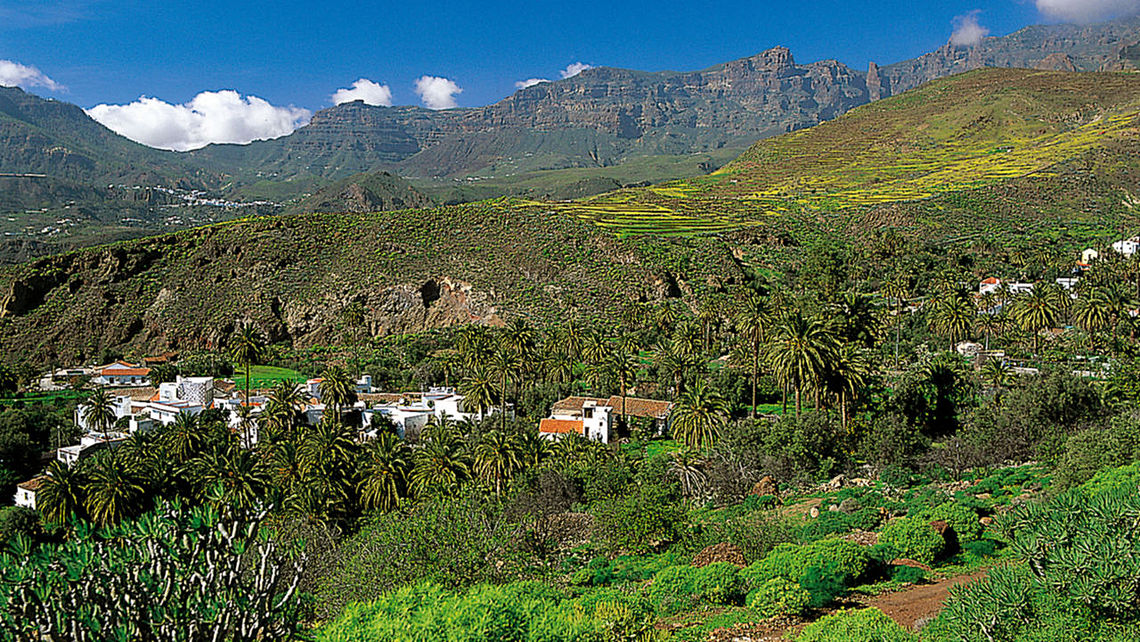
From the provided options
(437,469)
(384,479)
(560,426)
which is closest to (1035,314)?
(560,426)

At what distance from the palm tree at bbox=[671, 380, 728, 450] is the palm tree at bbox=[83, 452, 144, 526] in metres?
26.0

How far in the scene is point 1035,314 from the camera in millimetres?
51531

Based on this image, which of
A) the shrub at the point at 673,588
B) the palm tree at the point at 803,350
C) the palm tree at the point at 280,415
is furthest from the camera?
the palm tree at the point at 280,415

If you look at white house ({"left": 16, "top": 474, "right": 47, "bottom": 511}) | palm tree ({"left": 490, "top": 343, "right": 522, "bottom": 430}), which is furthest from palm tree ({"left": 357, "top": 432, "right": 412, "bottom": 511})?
white house ({"left": 16, "top": 474, "right": 47, "bottom": 511})

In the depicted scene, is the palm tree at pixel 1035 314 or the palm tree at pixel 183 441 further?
the palm tree at pixel 1035 314

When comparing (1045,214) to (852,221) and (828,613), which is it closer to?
(852,221)

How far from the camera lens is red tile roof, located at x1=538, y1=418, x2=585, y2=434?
45.3 meters

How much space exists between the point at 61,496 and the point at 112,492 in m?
3.14

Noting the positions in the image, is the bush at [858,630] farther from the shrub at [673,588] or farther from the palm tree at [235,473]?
the palm tree at [235,473]

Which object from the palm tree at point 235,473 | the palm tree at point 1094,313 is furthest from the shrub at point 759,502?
the palm tree at point 1094,313

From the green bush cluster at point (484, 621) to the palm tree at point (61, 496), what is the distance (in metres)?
29.5

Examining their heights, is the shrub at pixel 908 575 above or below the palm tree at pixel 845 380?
below

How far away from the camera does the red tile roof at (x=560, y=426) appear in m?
45.3

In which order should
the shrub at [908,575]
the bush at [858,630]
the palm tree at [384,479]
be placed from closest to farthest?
the bush at [858,630] → the shrub at [908,575] → the palm tree at [384,479]
